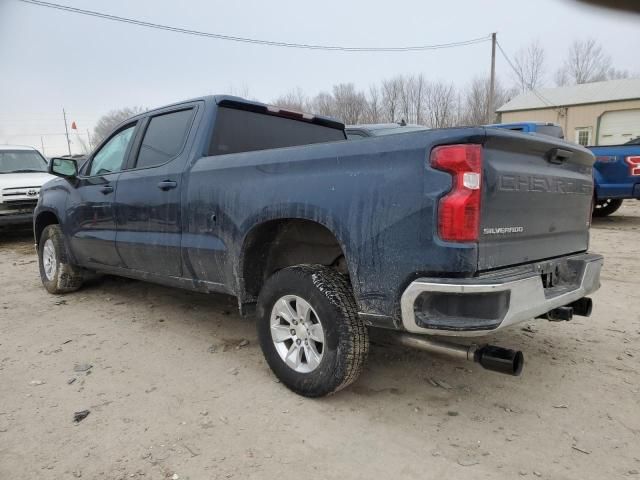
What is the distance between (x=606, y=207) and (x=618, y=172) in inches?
74.7

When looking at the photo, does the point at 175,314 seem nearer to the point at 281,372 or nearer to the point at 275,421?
the point at 281,372

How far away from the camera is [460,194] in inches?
90.0

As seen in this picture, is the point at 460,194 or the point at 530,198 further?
the point at 530,198

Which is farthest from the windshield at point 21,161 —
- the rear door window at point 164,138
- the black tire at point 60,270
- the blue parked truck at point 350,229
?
the rear door window at point 164,138

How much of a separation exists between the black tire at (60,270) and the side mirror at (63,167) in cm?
78

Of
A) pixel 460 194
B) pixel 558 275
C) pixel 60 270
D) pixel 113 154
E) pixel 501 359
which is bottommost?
pixel 60 270

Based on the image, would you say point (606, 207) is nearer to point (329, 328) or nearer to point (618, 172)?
point (618, 172)

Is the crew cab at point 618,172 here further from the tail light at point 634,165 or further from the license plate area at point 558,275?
the license plate area at point 558,275

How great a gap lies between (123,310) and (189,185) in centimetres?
203

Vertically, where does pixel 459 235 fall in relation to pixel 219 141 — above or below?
below

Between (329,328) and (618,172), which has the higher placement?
(618,172)

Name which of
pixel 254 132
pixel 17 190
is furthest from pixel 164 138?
pixel 17 190

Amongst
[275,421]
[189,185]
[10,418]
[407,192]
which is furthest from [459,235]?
[10,418]

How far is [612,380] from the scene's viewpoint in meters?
3.21
